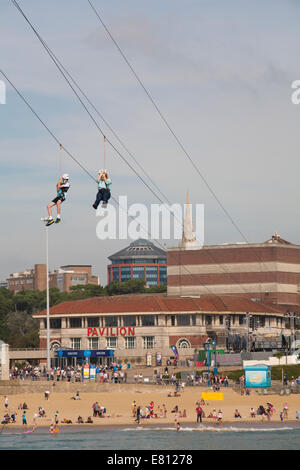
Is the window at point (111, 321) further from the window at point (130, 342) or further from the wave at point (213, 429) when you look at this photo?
the wave at point (213, 429)

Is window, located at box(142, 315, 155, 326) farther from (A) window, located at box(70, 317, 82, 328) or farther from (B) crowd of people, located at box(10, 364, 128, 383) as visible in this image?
(B) crowd of people, located at box(10, 364, 128, 383)

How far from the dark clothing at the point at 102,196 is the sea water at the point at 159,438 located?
29328 millimetres

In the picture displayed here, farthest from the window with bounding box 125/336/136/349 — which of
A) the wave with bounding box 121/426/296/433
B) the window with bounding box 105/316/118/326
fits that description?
the wave with bounding box 121/426/296/433

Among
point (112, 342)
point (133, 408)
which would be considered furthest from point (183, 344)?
point (133, 408)

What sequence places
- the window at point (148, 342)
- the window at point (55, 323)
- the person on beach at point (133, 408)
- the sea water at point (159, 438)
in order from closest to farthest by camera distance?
the sea water at point (159, 438), the person on beach at point (133, 408), the window at point (148, 342), the window at point (55, 323)

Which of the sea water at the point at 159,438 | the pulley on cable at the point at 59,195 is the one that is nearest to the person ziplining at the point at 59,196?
the pulley on cable at the point at 59,195

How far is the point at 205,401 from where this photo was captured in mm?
105562

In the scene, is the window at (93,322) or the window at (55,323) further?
the window at (55,323)

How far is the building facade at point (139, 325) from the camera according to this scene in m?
160

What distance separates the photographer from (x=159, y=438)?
3415 inches
